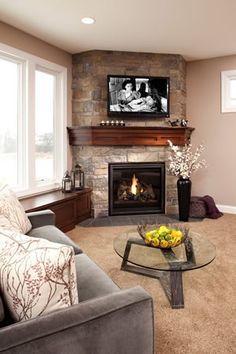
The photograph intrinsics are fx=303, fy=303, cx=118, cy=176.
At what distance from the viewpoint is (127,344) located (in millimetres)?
1072

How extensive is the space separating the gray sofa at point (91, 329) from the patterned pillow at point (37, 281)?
0.14ft

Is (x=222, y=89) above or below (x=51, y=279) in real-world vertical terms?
above

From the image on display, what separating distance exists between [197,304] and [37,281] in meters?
1.63

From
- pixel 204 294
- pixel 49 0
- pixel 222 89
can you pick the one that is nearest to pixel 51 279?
pixel 204 294

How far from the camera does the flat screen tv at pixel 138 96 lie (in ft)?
15.2

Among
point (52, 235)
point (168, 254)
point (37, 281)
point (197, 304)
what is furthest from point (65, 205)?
point (37, 281)

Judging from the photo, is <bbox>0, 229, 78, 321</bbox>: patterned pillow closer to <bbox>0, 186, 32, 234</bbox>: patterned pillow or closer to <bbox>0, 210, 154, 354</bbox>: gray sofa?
<bbox>0, 210, 154, 354</bbox>: gray sofa

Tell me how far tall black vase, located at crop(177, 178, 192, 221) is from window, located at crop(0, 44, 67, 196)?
6.02ft

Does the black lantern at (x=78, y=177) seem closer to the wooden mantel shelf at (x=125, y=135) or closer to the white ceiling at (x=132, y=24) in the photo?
the wooden mantel shelf at (x=125, y=135)

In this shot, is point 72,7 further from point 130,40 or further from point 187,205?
point 187,205

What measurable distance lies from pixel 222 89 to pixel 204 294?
144 inches

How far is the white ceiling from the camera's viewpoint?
3117mm

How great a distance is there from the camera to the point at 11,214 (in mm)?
2195

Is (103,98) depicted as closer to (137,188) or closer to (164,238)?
(137,188)
